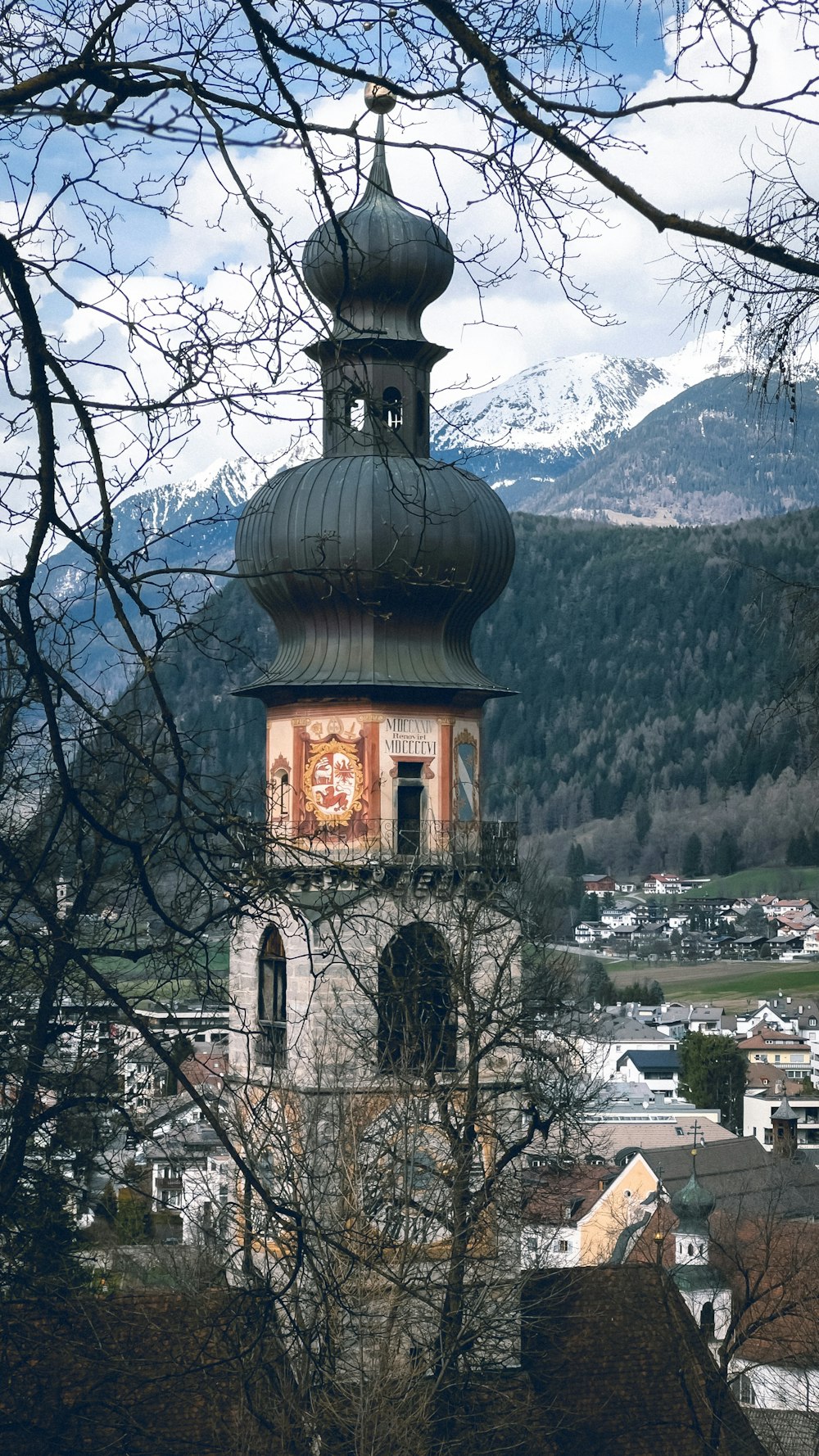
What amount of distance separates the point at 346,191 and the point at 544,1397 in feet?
53.4

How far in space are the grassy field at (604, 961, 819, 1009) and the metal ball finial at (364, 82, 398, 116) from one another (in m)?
139

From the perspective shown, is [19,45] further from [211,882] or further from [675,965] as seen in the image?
[675,965]

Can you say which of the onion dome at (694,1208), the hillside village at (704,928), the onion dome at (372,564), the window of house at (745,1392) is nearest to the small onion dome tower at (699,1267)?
the onion dome at (694,1208)

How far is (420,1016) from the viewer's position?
1991 centimetres

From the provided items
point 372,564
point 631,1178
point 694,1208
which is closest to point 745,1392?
point 694,1208

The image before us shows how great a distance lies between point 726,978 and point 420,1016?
142 meters

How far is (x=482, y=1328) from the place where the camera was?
17.4m

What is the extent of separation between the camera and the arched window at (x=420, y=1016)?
66.5 ft

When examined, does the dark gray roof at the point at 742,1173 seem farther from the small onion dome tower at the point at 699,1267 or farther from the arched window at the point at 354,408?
the arched window at the point at 354,408

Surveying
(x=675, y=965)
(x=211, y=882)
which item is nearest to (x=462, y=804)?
(x=211, y=882)

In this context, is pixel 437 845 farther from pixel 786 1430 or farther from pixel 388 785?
pixel 786 1430

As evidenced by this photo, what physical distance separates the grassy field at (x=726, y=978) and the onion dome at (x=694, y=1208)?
92.5 meters

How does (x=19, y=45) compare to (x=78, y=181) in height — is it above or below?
above

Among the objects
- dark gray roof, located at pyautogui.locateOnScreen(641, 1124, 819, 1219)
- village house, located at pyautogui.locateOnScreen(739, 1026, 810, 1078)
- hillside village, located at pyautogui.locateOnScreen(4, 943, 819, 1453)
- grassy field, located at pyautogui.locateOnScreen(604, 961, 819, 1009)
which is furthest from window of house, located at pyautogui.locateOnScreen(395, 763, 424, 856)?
grassy field, located at pyautogui.locateOnScreen(604, 961, 819, 1009)
